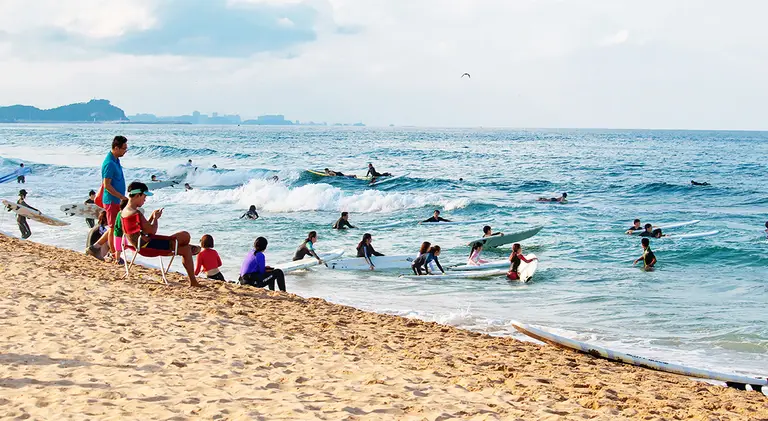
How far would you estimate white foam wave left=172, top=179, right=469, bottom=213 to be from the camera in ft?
90.8

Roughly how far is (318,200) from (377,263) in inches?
574

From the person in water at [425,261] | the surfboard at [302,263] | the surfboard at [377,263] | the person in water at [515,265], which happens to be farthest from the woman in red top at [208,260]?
the person in water at [515,265]

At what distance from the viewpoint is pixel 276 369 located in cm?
569

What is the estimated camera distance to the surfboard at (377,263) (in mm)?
14023

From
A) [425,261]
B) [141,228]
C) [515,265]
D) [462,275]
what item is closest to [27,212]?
[425,261]

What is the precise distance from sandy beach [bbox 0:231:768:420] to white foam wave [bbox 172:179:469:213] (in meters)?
19.0

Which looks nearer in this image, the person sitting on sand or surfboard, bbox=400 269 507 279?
the person sitting on sand

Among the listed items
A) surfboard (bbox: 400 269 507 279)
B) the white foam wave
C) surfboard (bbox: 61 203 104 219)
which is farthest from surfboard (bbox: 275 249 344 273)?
the white foam wave

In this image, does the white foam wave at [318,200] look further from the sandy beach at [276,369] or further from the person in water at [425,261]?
the sandy beach at [276,369]

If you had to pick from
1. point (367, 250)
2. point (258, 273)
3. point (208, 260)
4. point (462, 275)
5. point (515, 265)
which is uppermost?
point (208, 260)

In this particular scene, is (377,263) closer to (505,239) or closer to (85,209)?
(505,239)

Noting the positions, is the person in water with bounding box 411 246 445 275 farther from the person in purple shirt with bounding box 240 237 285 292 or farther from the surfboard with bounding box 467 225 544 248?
the person in purple shirt with bounding box 240 237 285 292

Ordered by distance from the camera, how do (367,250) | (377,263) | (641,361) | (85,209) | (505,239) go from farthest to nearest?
(505,239), (85,209), (377,263), (367,250), (641,361)

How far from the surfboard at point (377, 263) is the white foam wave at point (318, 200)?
1302 cm
